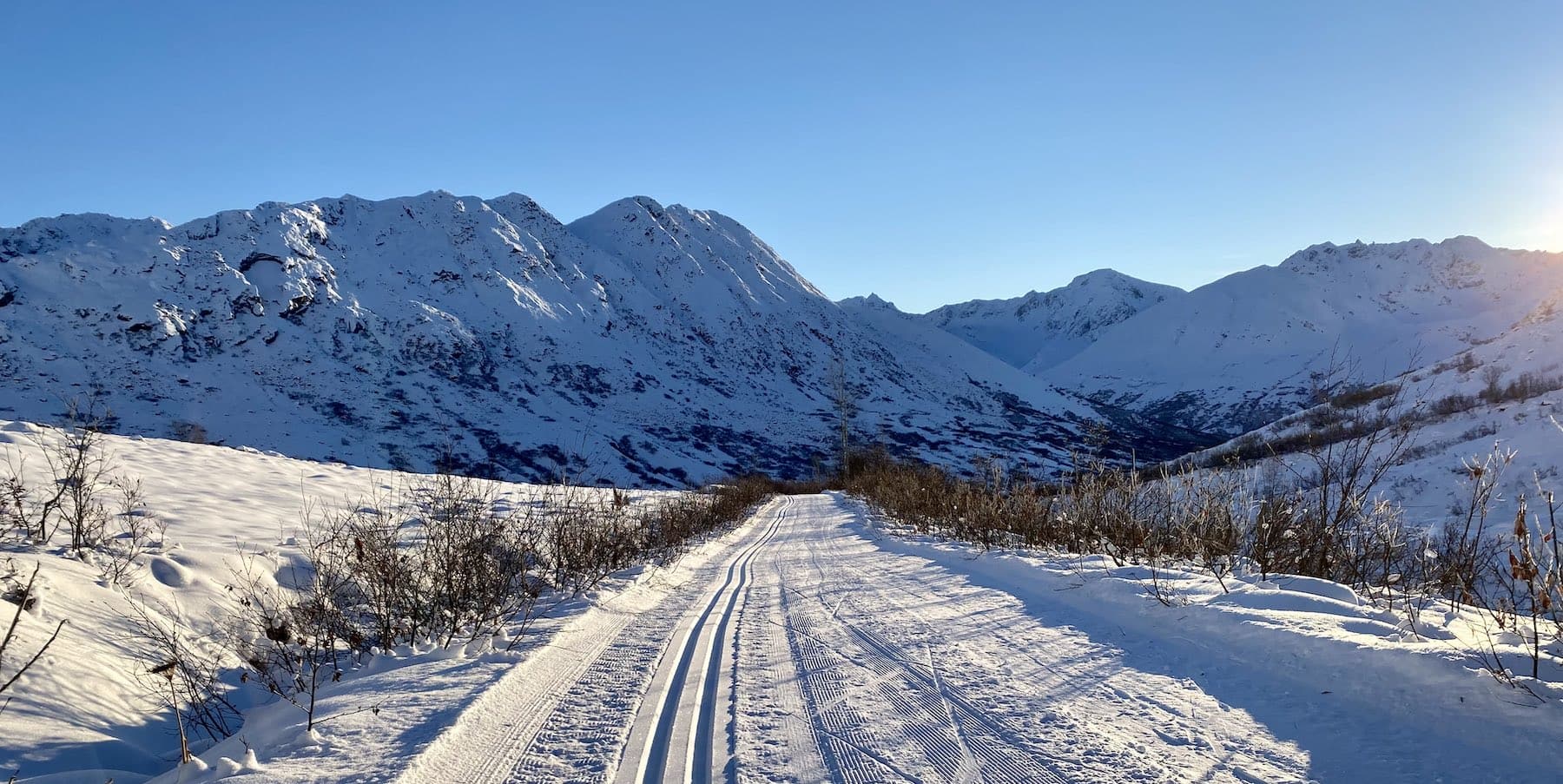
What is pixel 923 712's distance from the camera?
146 inches

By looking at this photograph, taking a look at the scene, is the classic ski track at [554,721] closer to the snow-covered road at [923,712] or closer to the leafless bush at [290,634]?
the snow-covered road at [923,712]

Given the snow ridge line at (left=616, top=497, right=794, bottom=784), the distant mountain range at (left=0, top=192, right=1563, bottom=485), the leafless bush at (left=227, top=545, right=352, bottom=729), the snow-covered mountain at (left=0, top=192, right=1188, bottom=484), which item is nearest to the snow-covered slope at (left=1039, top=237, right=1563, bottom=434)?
the distant mountain range at (left=0, top=192, right=1563, bottom=485)

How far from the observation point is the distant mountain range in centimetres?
4388

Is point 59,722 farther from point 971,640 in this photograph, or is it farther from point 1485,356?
point 1485,356

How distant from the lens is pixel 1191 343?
199500 millimetres

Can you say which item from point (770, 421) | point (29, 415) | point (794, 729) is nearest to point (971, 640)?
point (794, 729)

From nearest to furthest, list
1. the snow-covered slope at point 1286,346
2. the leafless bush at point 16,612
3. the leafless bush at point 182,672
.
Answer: the leafless bush at point 16,612 → the leafless bush at point 182,672 → the snow-covered slope at point 1286,346

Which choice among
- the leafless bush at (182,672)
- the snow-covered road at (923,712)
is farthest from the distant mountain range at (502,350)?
the leafless bush at (182,672)

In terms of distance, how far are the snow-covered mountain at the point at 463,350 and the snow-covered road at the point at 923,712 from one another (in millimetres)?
16601

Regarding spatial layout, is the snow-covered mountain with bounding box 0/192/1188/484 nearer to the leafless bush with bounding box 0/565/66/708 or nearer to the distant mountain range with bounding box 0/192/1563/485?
the distant mountain range with bounding box 0/192/1563/485

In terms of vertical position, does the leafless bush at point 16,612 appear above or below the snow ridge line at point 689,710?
above

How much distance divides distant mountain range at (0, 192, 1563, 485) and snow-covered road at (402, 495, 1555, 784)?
235 cm

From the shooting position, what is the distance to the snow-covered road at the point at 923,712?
296 cm

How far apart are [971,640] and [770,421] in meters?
75.0
